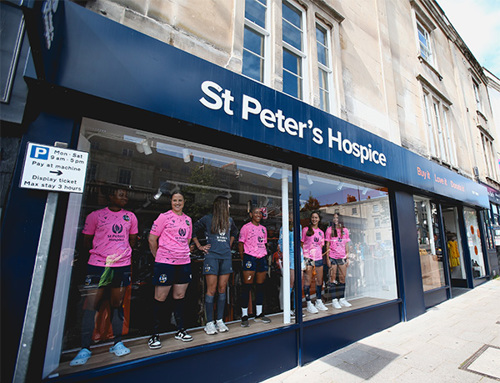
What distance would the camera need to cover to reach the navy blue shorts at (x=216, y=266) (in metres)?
3.39

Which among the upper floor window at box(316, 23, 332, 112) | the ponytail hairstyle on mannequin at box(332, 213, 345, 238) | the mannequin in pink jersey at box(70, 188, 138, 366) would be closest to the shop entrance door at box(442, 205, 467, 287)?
the ponytail hairstyle on mannequin at box(332, 213, 345, 238)

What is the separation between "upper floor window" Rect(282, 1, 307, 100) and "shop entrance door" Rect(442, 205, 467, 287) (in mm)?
7032

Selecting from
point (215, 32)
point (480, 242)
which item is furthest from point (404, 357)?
point (480, 242)

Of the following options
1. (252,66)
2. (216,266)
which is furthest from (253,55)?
(216,266)

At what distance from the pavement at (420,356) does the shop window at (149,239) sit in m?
0.81

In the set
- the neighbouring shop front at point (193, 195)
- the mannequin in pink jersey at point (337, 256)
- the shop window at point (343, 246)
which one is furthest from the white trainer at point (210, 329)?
the mannequin in pink jersey at point (337, 256)

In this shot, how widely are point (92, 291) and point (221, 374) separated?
1679 mm

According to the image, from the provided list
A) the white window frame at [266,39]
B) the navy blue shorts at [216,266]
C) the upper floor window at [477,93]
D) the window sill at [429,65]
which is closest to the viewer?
the navy blue shorts at [216,266]

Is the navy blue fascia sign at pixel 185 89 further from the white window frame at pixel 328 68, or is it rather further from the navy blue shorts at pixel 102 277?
the navy blue shorts at pixel 102 277

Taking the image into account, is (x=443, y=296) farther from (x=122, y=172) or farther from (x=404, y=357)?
(x=122, y=172)

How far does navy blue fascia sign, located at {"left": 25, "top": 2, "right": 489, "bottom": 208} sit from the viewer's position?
79.7 inches

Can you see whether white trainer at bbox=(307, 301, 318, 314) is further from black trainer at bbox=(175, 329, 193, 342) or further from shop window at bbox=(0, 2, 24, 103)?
shop window at bbox=(0, 2, 24, 103)

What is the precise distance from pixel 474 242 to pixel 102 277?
11.3 metres

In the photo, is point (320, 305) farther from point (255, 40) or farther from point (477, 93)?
point (477, 93)
